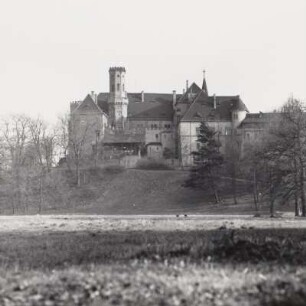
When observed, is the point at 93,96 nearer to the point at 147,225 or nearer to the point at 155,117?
the point at 155,117

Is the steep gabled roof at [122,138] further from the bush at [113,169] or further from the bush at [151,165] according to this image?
the bush at [113,169]

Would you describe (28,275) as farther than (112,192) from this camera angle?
No

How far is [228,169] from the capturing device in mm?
82625

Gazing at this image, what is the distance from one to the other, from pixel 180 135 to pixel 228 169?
3027 centimetres

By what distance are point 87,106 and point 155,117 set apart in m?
16.8

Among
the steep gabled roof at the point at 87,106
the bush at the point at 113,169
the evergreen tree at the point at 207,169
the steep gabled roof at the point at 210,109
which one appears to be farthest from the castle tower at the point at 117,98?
the evergreen tree at the point at 207,169

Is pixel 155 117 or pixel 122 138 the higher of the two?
pixel 155 117

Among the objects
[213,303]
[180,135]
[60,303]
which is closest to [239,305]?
[213,303]

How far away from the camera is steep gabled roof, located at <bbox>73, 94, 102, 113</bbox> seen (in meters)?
119

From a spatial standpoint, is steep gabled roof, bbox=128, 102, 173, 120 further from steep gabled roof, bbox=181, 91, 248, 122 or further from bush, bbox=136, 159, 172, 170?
bush, bbox=136, 159, 172, 170

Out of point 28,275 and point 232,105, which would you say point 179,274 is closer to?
point 28,275

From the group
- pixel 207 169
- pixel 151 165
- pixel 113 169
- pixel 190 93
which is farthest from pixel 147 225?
pixel 190 93

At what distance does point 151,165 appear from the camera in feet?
320

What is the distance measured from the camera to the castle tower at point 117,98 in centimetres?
12419
